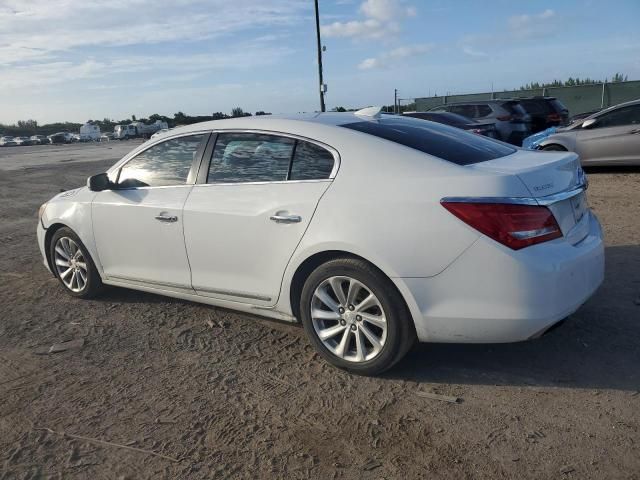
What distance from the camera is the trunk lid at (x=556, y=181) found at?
309 centimetres

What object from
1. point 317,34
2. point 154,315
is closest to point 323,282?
point 154,315

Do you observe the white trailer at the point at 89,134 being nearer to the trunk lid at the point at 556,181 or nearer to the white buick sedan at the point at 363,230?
the white buick sedan at the point at 363,230

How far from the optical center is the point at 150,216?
431 cm

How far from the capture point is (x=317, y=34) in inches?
1190

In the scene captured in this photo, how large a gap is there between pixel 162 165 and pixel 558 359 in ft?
10.4

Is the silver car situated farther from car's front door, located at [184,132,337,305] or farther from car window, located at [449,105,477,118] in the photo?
car's front door, located at [184,132,337,305]

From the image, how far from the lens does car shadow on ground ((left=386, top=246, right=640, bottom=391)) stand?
10.9ft

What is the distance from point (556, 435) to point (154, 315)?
319cm

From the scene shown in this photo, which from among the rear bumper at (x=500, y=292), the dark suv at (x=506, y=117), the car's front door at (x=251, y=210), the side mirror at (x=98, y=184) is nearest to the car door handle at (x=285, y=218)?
the car's front door at (x=251, y=210)

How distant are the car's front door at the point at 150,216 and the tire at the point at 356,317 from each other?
1.20 meters

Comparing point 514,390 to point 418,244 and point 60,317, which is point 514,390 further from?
point 60,317

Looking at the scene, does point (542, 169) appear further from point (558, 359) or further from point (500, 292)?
point (558, 359)

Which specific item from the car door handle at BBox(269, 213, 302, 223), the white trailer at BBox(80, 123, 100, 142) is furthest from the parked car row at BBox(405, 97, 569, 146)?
the white trailer at BBox(80, 123, 100, 142)

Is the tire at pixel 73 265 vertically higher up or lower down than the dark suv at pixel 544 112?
lower down
